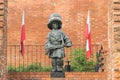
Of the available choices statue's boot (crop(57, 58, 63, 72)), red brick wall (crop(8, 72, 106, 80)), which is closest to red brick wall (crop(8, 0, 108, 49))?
red brick wall (crop(8, 72, 106, 80))

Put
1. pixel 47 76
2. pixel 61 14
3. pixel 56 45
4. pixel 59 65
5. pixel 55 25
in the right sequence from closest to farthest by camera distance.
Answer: pixel 59 65
pixel 56 45
pixel 55 25
pixel 47 76
pixel 61 14

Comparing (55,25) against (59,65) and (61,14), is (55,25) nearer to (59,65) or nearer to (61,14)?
(59,65)

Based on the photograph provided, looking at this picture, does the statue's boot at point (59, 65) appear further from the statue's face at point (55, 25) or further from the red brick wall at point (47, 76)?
the red brick wall at point (47, 76)

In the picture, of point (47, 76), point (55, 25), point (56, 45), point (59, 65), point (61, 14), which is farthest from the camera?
point (61, 14)

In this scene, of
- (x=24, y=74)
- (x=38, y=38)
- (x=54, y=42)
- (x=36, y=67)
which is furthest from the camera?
(x=38, y=38)

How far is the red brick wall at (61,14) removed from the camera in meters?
20.4

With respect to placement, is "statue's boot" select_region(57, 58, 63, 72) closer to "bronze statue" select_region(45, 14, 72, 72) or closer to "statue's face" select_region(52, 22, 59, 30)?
"bronze statue" select_region(45, 14, 72, 72)

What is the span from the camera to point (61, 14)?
20719mm

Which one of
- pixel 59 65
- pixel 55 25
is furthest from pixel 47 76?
pixel 55 25

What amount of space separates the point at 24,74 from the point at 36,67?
365 centimetres

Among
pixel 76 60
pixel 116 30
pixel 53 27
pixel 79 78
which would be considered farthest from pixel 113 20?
pixel 76 60

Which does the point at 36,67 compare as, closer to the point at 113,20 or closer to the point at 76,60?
the point at 76,60

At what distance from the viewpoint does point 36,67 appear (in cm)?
1694

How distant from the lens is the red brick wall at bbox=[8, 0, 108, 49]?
20.4 metres
